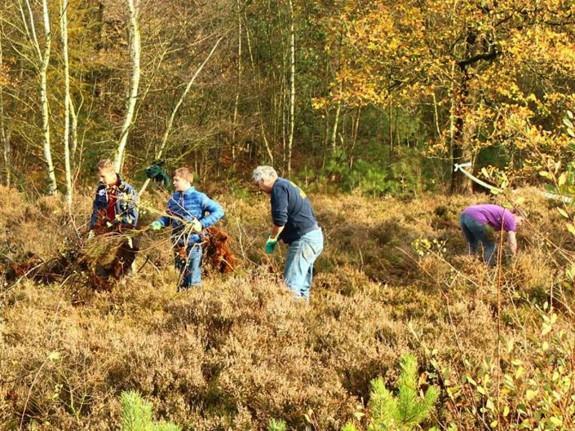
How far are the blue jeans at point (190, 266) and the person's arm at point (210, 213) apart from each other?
35 cm

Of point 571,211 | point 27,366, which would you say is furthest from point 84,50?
point 571,211

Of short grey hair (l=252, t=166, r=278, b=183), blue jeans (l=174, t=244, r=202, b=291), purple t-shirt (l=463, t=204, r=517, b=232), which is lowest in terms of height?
blue jeans (l=174, t=244, r=202, b=291)

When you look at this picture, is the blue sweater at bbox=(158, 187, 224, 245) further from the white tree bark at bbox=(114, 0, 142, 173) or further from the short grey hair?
the white tree bark at bbox=(114, 0, 142, 173)

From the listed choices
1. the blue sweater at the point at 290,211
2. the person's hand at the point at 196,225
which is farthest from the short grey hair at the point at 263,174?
the person's hand at the point at 196,225

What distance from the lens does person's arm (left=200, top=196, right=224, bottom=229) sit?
19.3ft

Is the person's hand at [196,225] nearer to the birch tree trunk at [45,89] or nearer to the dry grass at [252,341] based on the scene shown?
the dry grass at [252,341]

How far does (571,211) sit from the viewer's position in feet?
6.55

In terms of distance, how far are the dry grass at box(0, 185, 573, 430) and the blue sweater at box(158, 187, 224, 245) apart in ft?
2.10

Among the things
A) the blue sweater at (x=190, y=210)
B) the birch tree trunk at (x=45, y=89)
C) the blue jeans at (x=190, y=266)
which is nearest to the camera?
the blue sweater at (x=190, y=210)

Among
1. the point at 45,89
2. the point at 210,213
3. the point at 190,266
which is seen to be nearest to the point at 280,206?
the point at 210,213

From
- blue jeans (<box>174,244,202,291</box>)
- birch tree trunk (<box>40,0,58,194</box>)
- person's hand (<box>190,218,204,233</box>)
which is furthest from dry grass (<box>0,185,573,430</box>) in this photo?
birch tree trunk (<box>40,0,58,194</box>)

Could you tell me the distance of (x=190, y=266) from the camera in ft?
20.5

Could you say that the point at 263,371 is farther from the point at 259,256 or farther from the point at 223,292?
the point at 259,256

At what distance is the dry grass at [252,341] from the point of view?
3.67m
